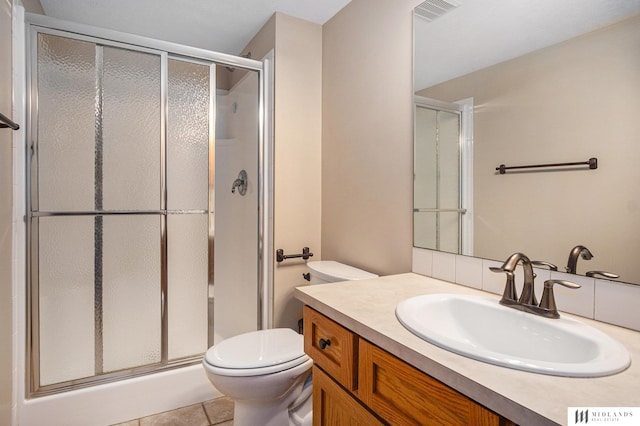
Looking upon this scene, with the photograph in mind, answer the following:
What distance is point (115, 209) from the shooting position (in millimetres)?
1729

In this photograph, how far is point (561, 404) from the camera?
1.65 ft

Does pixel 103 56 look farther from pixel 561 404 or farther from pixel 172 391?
pixel 561 404

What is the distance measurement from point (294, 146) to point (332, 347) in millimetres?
1404

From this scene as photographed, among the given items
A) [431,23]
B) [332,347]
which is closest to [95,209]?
[332,347]

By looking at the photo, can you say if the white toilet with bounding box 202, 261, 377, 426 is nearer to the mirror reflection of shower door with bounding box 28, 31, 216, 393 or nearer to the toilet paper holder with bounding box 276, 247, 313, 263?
the toilet paper holder with bounding box 276, 247, 313, 263

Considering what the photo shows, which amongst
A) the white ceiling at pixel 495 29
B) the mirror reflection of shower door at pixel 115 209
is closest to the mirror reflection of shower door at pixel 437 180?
the white ceiling at pixel 495 29

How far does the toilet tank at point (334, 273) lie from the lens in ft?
5.34

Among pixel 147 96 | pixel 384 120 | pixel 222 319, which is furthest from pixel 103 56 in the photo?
pixel 222 319

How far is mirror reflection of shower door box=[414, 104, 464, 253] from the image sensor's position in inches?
50.8

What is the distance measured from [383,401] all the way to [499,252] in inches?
25.7

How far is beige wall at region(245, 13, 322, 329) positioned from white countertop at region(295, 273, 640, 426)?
111 cm

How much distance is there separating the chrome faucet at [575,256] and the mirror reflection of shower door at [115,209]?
172cm

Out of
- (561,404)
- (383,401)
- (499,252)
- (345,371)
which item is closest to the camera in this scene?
(561,404)
